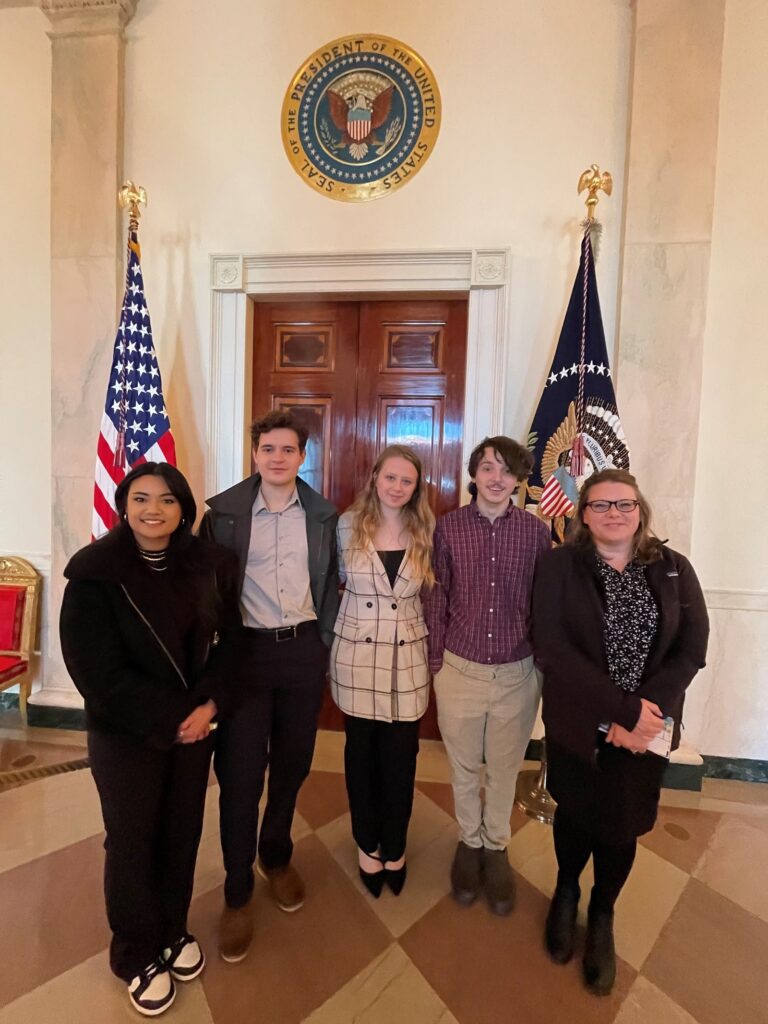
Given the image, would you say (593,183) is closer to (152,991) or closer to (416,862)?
(416,862)

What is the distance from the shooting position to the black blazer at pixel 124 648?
1.33m

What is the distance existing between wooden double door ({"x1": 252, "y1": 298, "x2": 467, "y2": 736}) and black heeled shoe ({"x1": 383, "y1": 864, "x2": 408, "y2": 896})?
44.8 inches

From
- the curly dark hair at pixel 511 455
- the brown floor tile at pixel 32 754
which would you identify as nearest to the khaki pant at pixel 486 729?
the curly dark hair at pixel 511 455

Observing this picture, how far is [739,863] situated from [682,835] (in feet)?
0.74

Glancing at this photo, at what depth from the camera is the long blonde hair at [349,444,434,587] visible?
69.1 inches

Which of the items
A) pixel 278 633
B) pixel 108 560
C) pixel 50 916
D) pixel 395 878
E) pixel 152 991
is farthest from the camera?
pixel 395 878

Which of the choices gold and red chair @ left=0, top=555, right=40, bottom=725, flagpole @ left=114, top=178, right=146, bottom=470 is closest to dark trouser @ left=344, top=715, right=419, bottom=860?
flagpole @ left=114, top=178, right=146, bottom=470

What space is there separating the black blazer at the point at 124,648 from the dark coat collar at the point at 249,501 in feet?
0.81

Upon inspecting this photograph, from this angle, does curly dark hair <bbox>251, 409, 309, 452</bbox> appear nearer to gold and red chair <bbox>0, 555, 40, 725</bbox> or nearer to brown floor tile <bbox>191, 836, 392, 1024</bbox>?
brown floor tile <bbox>191, 836, 392, 1024</bbox>

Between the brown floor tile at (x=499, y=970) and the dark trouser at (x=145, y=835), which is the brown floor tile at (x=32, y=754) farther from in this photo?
the brown floor tile at (x=499, y=970)

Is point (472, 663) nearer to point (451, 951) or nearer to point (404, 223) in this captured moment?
point (451, 951)

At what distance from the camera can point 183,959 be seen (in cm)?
155

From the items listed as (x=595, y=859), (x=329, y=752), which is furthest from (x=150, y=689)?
(x=329, y=752)

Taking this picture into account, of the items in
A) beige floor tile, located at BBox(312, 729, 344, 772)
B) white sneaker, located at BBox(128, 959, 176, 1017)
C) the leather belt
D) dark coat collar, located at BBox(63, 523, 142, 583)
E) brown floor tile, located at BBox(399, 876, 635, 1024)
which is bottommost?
beige floor tile, located at BBox(312, 729, 344, 772)
